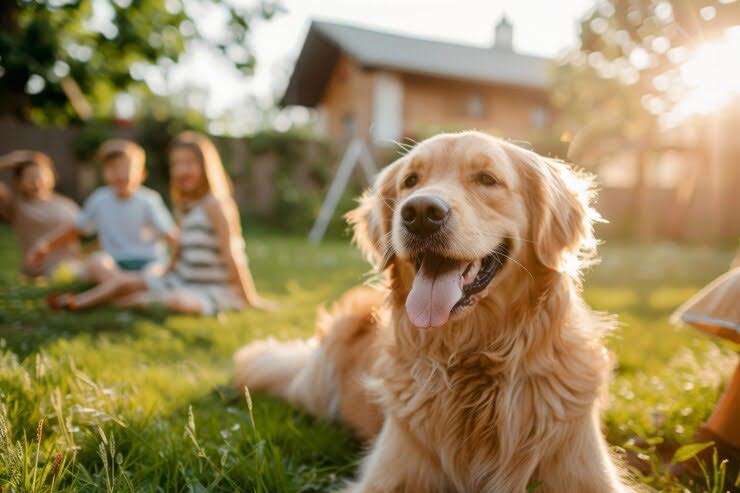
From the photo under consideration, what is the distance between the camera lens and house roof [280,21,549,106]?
835 inches

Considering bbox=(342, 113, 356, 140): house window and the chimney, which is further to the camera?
the chimney

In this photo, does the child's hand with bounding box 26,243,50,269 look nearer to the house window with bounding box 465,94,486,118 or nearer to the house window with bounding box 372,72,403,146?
the house window with bounding box 372,72,403,146

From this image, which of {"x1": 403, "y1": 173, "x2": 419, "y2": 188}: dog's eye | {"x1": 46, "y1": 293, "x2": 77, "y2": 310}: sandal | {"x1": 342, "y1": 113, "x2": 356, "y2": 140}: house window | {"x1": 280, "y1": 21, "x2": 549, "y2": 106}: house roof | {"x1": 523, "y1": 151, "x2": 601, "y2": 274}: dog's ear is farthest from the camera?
{"x1": 342, "y1": 113, "x2": 356, "y2": 140}: house window

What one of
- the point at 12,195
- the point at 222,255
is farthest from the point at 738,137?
the point at 12,195

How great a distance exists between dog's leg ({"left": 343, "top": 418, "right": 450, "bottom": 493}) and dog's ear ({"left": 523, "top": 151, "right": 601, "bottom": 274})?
879mm

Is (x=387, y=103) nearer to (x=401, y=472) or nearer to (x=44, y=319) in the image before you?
(x=44, y=319)

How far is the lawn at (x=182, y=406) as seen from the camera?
207 cm

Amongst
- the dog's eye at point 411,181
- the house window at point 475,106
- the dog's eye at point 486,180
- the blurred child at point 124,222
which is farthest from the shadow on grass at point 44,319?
the house window at point 475,106

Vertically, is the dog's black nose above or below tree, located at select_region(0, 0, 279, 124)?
below

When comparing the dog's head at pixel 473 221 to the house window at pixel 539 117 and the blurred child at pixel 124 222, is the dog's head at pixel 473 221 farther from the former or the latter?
the house window at pixel 539 117

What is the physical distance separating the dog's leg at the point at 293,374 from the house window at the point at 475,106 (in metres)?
21.7

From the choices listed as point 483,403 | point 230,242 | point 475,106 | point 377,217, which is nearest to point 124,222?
point 230,242

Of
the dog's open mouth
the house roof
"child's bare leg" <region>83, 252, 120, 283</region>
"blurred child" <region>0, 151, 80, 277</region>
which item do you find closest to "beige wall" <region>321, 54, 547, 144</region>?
the house roof

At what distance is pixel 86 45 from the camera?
14.4 metres
